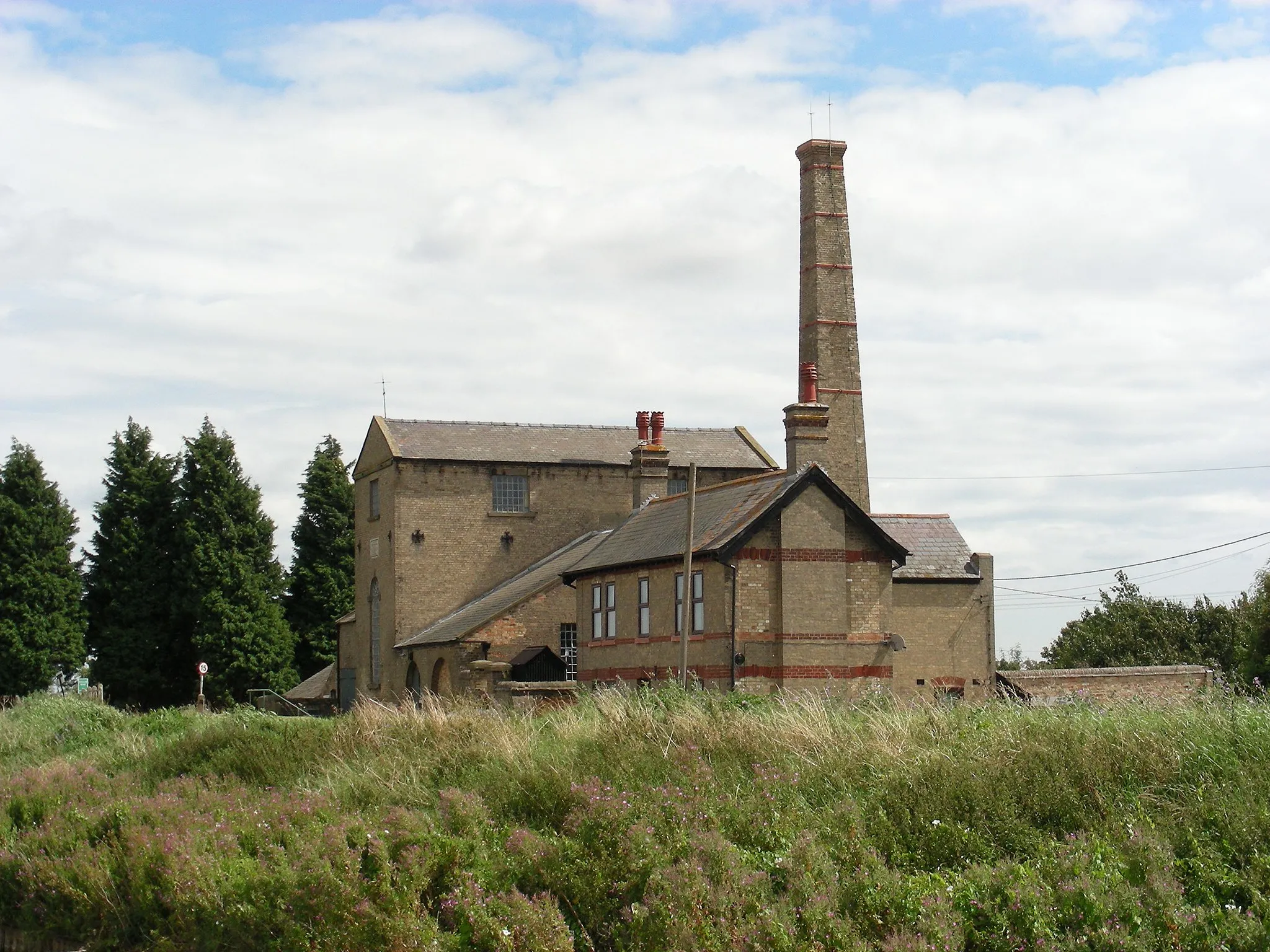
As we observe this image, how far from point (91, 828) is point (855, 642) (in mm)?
18356

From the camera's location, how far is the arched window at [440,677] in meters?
39.0

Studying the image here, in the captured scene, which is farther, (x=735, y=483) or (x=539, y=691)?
(x=735, y=483)

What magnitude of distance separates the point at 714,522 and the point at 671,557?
1.22m

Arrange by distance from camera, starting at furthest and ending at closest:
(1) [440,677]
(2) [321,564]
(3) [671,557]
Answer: (2) [321,564]
(1) [440,677]
(3) [671,557]

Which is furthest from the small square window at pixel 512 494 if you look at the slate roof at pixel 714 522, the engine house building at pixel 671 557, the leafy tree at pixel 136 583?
the leafy tree at pixel 136 583

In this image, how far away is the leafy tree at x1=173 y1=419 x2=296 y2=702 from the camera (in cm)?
5394

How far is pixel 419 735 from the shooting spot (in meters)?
19.5

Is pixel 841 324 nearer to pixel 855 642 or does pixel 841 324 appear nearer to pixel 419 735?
pixel 855 642

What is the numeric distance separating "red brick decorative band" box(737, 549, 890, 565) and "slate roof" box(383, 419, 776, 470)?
13933 millimetres

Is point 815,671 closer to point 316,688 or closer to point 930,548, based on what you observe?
point 930,548

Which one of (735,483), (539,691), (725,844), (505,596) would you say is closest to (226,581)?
A: (505,596)

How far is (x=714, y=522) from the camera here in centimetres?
3266

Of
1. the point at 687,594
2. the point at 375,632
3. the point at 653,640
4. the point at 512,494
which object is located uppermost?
the point at 512,494

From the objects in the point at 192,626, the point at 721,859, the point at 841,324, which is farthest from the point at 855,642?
the point at 192,626
